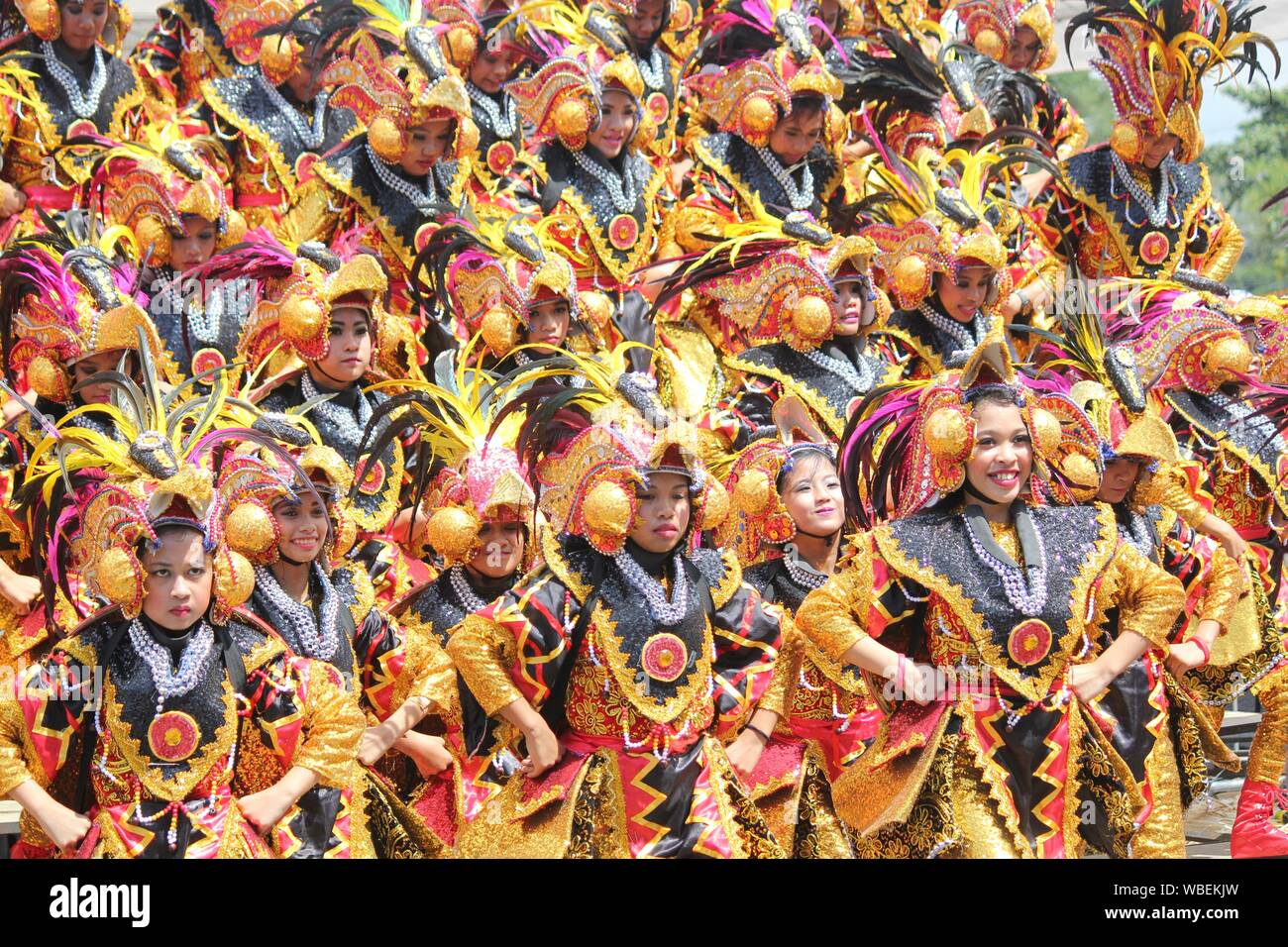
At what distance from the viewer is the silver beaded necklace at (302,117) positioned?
9.06m

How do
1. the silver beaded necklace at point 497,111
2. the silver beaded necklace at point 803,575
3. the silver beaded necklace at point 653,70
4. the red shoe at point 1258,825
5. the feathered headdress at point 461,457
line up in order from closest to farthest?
the feathered headdress at point 461,457 → the silver beaded necklace at point 803,575 → the red shoe at point 1258,825 → the silver beaded necklace at point 497,111 → the silver beaded necklace at point 653,70

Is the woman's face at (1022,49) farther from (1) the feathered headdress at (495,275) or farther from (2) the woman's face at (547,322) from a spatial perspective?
(2) the woman's face at (547,322)

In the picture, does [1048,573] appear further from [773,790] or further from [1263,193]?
[1263,193]

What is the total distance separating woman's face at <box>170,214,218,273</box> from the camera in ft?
27.2

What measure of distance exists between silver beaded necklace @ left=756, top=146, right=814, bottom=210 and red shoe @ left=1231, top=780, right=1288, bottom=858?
3091 mm

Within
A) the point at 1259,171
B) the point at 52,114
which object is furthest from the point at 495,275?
the point at 1259,171

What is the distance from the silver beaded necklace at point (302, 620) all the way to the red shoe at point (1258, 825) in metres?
2.93

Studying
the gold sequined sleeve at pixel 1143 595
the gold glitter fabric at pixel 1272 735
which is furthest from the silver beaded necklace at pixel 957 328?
the gold sequined sleeve at pixel 1143 595

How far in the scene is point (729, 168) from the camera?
9.03 meters

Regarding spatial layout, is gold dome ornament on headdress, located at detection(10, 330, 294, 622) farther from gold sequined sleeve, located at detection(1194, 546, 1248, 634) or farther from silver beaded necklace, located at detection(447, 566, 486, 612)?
gold sequined sleeve, located at detection(1194, 546, 1248, 634)

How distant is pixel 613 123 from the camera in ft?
29.1

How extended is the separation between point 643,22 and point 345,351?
3150mm

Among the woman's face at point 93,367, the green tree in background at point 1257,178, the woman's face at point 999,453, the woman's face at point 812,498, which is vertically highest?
the woman's face at point 999,453

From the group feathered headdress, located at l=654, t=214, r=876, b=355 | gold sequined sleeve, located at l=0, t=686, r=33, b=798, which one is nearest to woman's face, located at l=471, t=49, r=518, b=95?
feathered headdress, located at l=654, t=214, r=876, b=355
